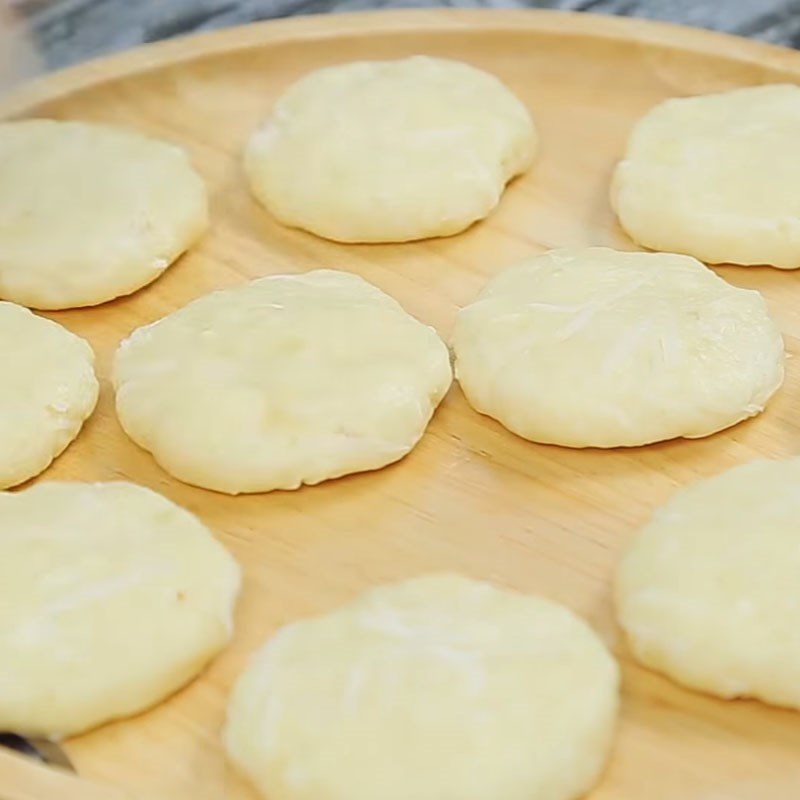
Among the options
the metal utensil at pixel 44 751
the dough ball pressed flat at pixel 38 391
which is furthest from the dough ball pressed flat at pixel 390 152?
the metal utensil at pixel 44 751

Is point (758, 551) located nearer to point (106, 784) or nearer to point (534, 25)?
point (106, 784)

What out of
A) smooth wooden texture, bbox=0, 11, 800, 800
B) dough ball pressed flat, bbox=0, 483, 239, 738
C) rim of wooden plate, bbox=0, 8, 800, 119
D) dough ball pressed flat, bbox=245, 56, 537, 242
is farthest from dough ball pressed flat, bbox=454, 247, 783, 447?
rim of wooden plate, bbox=0, 8, 800, 119

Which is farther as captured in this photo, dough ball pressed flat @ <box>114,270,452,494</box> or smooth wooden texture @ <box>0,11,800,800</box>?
dough ball pressed flat @ <box>114,270,452,494</box>

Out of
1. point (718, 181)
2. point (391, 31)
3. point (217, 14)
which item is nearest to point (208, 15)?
point (217, 14)

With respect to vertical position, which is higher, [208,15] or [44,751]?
[208,15]

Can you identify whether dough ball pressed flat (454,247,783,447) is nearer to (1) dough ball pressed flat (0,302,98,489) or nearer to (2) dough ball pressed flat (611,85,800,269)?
(2) dough ball pressed flat (611,85,800,269)

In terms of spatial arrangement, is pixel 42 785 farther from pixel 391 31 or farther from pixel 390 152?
pixel 391 31

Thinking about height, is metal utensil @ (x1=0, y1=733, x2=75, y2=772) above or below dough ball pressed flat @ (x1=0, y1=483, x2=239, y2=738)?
below
